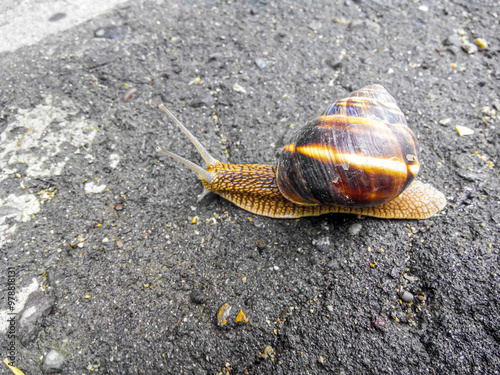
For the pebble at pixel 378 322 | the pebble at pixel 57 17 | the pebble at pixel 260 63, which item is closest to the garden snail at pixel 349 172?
the pebble at pixel 378 322

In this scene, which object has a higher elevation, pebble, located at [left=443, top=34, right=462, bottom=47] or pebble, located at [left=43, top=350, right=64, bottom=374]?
pebble, located at [left=443, top=34, right=462, bottom=47]

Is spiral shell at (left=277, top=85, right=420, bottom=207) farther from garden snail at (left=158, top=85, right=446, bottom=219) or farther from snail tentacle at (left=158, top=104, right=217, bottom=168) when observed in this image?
snail tentacle at (left=158, top=104, right=217, bottom=168)

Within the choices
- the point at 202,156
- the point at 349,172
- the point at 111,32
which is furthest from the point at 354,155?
the point at 111,32

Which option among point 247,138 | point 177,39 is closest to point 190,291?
point 247,138

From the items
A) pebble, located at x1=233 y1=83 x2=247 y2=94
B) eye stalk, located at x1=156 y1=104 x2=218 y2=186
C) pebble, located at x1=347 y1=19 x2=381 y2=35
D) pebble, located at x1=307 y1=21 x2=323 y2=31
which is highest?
pebble, located at x1=307 y1=21 x2=323 y2=31

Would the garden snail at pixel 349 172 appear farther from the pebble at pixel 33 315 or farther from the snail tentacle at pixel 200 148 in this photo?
the pebble at pixel 33 315

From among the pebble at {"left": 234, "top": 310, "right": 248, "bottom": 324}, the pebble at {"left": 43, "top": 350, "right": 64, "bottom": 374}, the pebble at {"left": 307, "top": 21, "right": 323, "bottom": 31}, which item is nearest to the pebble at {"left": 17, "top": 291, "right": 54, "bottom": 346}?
the pebble at {"left": 43, "top": 350, "right": 64, "bottom": 374}

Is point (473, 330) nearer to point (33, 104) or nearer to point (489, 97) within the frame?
point (489, 97)
